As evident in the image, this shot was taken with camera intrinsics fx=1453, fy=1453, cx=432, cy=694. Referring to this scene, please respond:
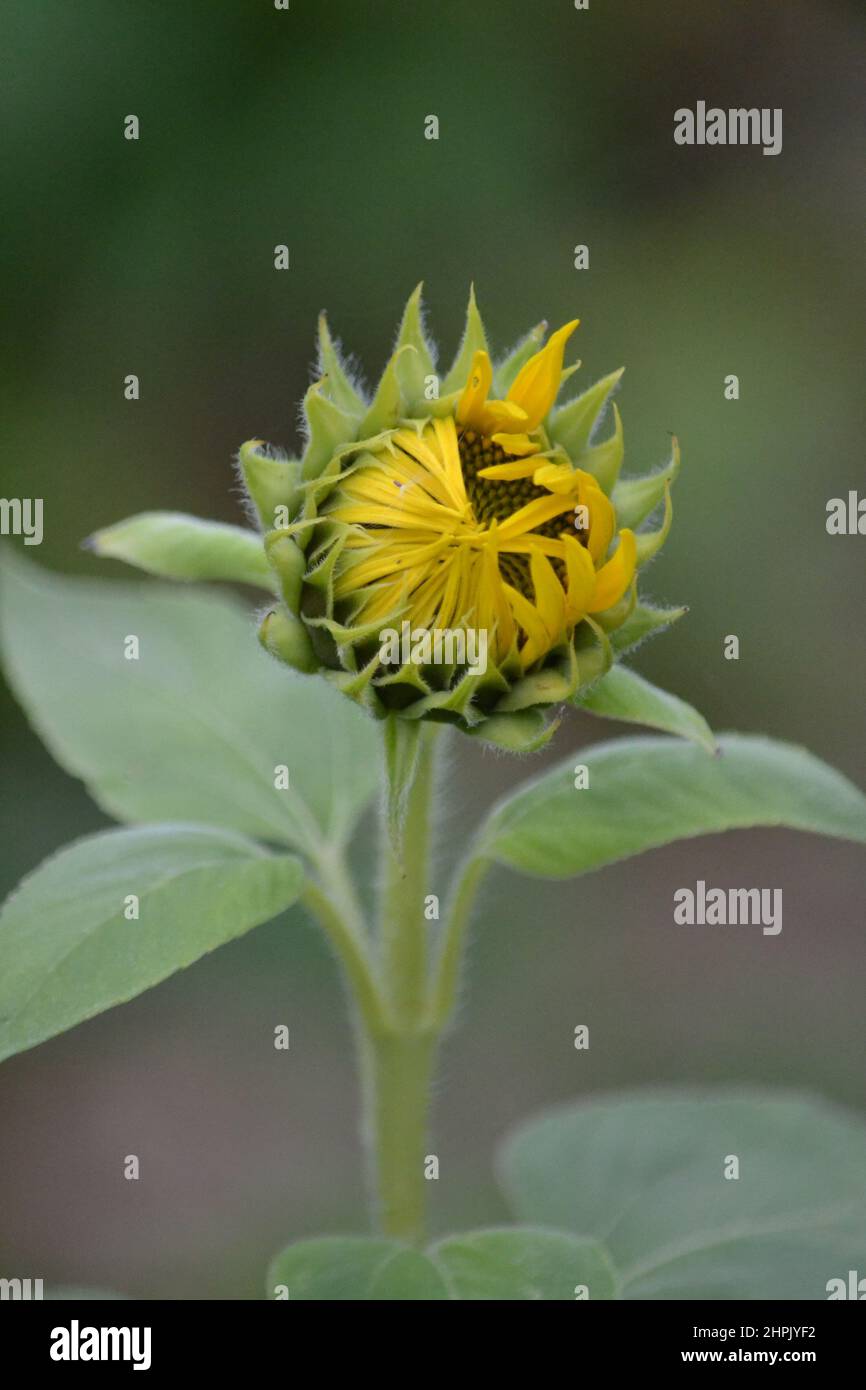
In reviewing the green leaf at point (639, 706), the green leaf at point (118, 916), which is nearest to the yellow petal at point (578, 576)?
the green leaf at point (639, 706)

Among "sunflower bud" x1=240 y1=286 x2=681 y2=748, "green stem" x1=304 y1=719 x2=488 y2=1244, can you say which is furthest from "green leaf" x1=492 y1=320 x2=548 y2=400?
"green stem" x1=304 y1=719 x2=488 y2=1244

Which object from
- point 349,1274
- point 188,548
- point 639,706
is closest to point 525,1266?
point 349,1274

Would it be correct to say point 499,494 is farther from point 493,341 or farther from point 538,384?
point 493,341

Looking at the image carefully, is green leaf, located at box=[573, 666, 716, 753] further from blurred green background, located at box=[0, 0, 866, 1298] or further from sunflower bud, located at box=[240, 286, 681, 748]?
blurred green background, located at box=[0, 0, 866, 1298]

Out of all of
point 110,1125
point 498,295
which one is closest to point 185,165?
point 498,295

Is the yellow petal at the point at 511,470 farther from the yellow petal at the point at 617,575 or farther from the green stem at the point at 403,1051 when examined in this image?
the green stem at the point at 403,1051
